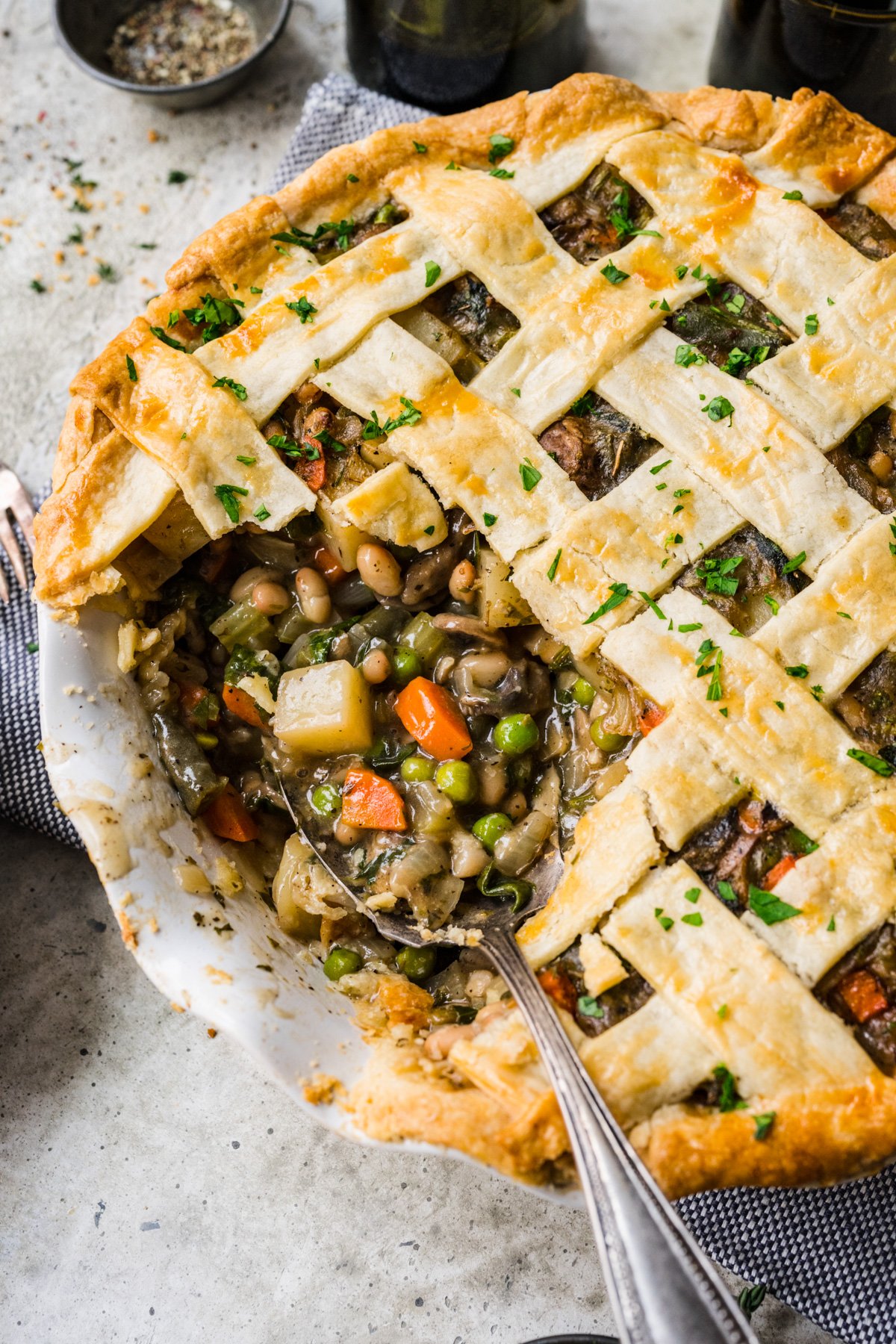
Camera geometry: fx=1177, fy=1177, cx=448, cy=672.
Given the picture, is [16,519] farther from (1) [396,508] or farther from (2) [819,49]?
(2) [819,49]

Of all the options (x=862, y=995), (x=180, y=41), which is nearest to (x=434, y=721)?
(x=862, y=995)

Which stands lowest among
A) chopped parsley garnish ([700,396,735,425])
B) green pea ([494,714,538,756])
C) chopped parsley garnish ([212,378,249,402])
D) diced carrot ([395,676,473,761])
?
diced carrot ([395,676,473,761])

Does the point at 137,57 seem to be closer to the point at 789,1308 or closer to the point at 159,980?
the point at 159,980

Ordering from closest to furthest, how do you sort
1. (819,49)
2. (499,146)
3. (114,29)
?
(499,146) < (819,49) < (114,29)

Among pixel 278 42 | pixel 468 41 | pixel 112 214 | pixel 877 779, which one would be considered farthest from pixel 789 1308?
pixel 278 42

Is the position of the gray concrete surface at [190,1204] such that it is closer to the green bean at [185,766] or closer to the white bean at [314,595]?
the green bean at [185,766]

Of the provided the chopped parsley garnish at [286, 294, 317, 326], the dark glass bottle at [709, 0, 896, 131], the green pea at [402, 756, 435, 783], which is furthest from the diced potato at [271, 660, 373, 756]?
the dark glass bottle at [709, 0, 896, 131]

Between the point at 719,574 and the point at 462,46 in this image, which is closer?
the point at 719,574

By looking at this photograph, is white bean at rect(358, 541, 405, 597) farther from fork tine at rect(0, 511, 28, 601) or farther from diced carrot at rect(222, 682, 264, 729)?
fork tine at rect(0, 511, 28, 601)
